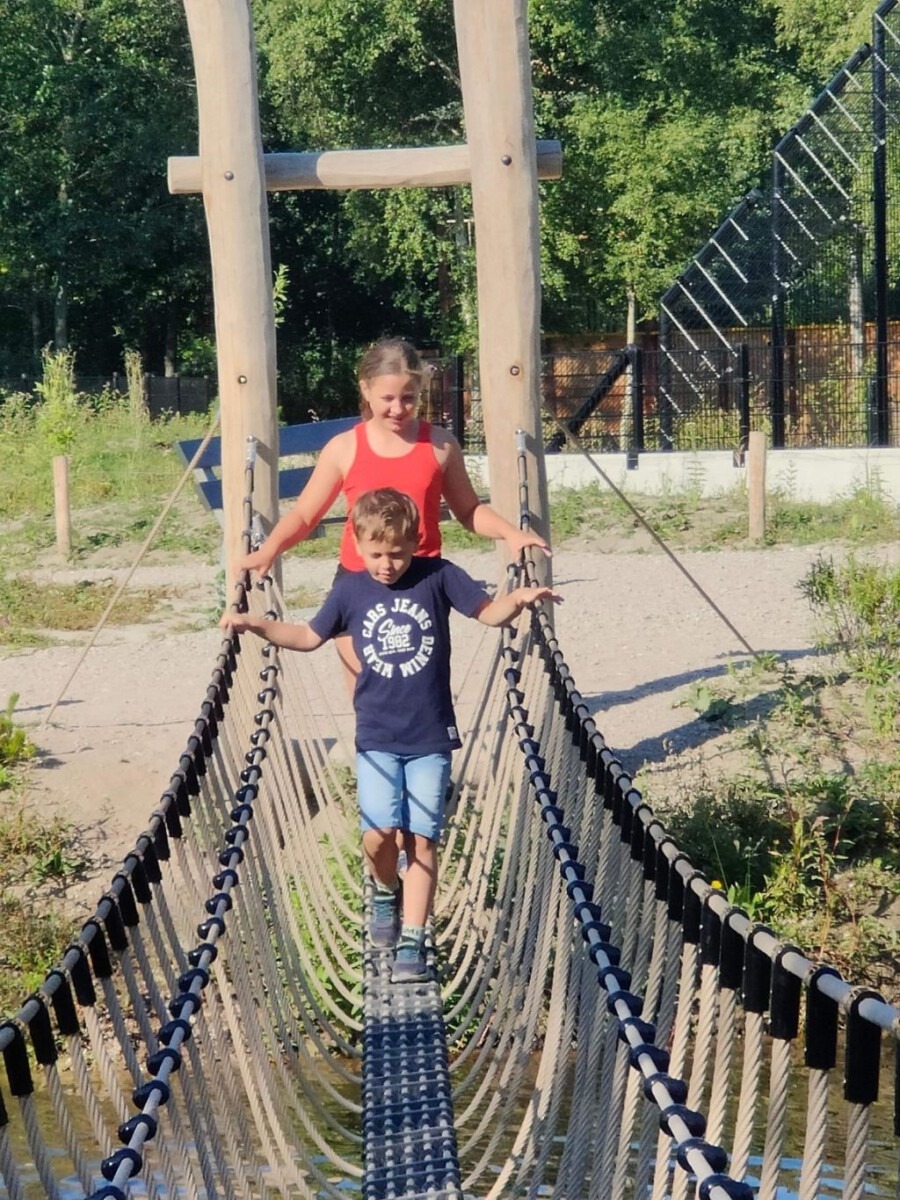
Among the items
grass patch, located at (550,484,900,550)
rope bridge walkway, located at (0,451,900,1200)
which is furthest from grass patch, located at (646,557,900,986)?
grass patch, located at (550,484,900,550)

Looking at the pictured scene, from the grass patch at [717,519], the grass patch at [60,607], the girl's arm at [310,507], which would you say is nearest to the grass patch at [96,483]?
the grass patch at [60,607]

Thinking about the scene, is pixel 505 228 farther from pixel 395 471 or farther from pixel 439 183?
pixel 395 471

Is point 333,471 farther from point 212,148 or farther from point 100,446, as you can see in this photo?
point 100,446

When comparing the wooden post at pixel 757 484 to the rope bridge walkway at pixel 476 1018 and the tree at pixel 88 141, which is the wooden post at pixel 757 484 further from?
the tree at pixel 88 141

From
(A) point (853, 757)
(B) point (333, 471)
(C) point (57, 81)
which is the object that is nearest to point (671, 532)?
(A) point (853, 757)

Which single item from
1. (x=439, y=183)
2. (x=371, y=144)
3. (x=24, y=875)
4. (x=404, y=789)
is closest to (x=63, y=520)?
(x=24, y=875)

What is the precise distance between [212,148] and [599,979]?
3.90 m

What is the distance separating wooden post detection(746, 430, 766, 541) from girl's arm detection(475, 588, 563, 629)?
817 cm

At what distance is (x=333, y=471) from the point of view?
480 centimetres

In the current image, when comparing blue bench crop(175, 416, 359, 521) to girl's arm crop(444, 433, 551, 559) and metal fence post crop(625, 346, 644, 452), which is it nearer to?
girl's arm crop(444, 433, 551, 559)

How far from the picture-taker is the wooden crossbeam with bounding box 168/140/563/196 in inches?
242

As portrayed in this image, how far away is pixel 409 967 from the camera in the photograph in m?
4.20

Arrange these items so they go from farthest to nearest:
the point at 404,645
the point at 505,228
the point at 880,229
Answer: the point at 880,229 → the point at 505,228 → the point at 404,645

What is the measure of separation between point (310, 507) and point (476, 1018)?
1.81m
